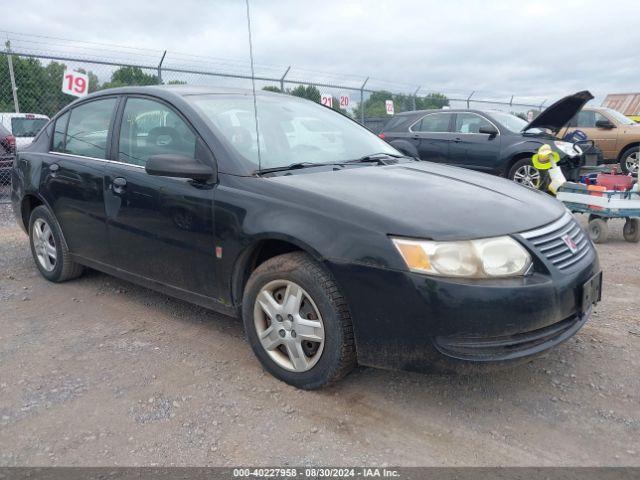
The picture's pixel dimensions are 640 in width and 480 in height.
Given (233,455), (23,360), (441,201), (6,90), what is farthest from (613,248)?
(6,90)

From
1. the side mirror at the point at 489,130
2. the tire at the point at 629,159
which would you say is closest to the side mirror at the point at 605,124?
the tire at the point at 629,159

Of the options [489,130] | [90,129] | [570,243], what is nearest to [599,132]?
[489,130]

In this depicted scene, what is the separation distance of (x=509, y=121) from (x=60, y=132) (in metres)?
7.73

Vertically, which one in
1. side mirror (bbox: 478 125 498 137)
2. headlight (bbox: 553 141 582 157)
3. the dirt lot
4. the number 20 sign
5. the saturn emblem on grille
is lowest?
the dirt lot

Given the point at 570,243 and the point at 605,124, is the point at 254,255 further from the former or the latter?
the point at 605,124

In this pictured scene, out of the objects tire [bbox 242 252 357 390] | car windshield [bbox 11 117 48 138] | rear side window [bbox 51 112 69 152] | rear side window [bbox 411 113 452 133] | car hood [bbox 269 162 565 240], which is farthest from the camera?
car windshield [bbox 11 117 48 138]

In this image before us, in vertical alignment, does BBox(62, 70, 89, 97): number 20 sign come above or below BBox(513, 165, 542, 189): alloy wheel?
above

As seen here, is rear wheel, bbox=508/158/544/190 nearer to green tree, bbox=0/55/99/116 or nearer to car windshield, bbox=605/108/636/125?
car windshield, bbox=605/108/636/125

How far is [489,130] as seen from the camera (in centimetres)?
960

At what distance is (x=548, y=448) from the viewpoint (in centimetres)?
247

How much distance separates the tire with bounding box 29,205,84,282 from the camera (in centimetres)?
459

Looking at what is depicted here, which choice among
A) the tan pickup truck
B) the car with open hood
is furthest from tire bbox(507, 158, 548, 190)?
the tan pickup truck

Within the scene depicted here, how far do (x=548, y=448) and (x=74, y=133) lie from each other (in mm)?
3979

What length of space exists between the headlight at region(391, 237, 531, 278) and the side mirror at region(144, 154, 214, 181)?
1.22 m
